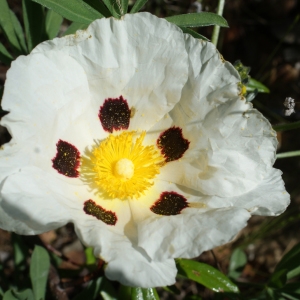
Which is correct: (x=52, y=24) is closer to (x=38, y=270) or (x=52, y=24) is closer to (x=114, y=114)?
(x=114, y=114)

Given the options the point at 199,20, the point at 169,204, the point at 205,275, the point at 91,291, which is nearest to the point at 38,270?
the point at 91,291

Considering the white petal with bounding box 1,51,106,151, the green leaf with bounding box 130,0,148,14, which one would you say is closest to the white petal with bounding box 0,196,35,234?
the white petal with bounding box 1,51,106,151

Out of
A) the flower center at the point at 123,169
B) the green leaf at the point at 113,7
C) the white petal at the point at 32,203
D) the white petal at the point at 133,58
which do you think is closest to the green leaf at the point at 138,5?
the green leaf at the point at 113,7

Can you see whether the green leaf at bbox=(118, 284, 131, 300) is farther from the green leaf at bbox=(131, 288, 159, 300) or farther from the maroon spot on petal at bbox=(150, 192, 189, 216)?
the maroon spot on petal at bbox=(150, 192, 189, 216)

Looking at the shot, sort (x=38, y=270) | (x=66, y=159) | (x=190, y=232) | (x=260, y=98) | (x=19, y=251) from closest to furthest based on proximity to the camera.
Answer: (x=190, y=232) → (x=66, y=159) → (x=38, y=270) → (x=19, y=251) → (x=260, y=98)

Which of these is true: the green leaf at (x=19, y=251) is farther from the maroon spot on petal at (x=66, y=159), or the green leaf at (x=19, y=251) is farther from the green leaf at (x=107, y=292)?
the maroon spot on petal at (x=66, y=159)

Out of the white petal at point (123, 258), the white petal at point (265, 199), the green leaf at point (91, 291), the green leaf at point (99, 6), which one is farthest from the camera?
the green leaf at point (91, 291)

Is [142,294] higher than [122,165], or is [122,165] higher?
[122,165]
